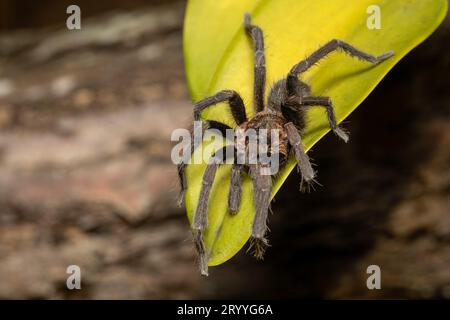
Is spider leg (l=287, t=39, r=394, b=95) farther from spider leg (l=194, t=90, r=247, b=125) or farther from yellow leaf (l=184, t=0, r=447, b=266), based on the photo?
spider leg (l=194, t=90, r=247, b=125)

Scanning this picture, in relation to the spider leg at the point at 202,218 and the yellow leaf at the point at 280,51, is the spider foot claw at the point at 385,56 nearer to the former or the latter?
the yellow leaf at the point at 280,51

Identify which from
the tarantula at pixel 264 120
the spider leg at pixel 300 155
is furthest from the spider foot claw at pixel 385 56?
the spider leg at pixel 300 155

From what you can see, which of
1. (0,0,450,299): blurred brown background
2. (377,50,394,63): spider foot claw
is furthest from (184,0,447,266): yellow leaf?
(0,0,450,299): blurred brown background

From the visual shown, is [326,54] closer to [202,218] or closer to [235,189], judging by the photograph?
[235,189]

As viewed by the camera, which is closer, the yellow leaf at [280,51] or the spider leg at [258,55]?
the yellow leaf at [280,51]

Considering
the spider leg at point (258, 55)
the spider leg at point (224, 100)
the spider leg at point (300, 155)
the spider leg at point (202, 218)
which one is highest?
the spider leg at point (258, 55)

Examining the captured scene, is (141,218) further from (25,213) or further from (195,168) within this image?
(195,168)

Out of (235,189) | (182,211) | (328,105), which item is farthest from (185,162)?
(182,211)
